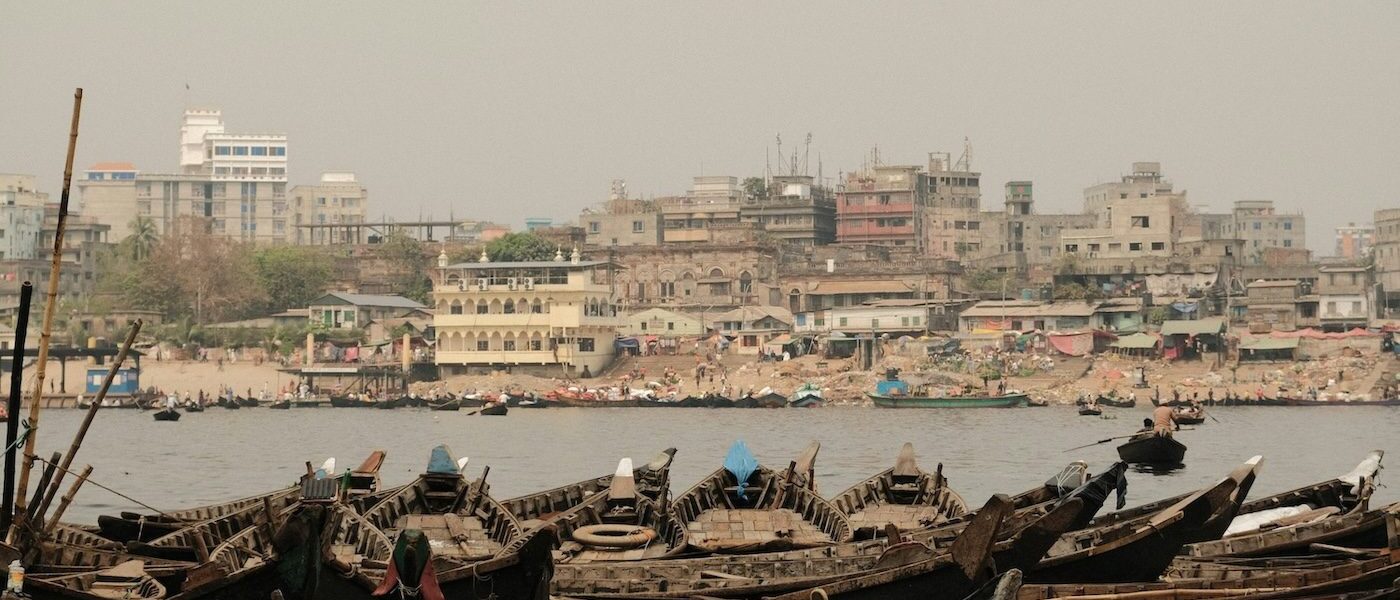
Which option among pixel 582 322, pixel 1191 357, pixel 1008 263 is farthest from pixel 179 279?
pixel 1191 357

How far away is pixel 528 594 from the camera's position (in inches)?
614

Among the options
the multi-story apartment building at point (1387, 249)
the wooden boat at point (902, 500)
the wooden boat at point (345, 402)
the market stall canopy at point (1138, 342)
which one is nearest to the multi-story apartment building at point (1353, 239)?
the multi-story apartment building at point (1387, 249)

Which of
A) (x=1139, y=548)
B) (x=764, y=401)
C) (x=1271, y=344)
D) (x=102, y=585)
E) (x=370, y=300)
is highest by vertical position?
(x=370, y=300)

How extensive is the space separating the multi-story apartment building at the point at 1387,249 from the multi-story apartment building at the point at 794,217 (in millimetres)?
32110

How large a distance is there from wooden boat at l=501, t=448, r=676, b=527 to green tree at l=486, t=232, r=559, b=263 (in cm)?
8167

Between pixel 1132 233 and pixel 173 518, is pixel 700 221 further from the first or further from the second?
pixel 173 518

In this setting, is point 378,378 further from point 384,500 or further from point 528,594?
point 528,594

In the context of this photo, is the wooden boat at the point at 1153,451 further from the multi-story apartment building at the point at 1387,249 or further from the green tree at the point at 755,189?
the green tree at the point at 755,189

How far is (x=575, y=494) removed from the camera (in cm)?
2508

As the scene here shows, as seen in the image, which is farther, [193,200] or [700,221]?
[193,200]

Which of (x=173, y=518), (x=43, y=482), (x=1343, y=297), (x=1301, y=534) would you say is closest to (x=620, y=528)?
(x=173, y=518)

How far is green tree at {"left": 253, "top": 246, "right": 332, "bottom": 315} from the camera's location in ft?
363

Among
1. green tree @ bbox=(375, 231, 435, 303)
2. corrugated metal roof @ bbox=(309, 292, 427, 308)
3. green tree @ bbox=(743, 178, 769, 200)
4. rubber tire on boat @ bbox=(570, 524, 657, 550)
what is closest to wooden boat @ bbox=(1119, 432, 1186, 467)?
rubber tire on boat @ bbox=(570, 524, 657, 550)

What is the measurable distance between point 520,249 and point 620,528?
3436 inches
